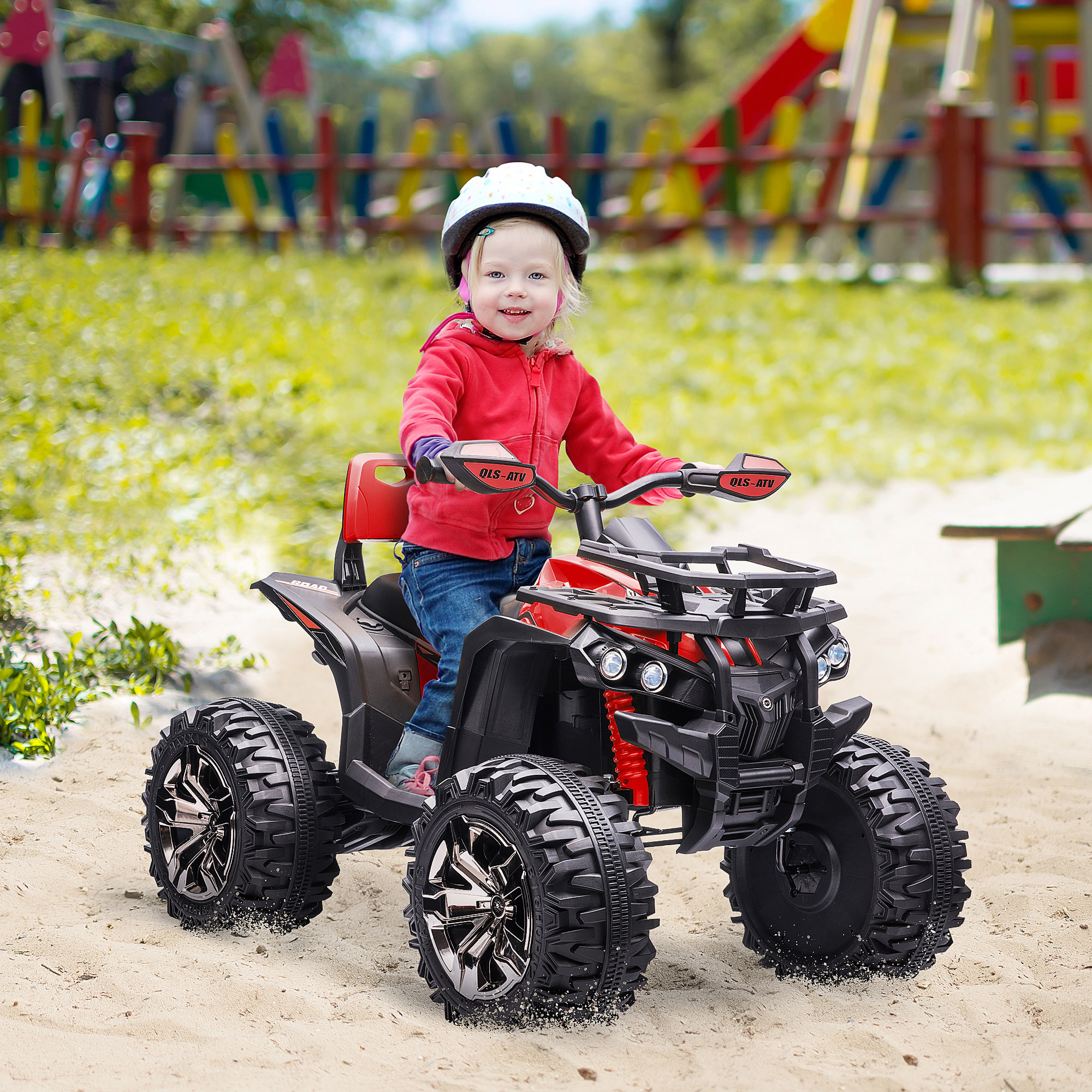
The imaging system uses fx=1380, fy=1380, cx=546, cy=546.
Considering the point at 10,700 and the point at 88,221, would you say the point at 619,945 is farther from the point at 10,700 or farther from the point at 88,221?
the point at 88,221

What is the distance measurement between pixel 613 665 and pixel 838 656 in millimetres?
535

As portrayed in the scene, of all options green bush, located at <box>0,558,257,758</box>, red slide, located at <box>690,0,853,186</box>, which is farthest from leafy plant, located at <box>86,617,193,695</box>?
red slide, located at <box>690,0,853,186</box>

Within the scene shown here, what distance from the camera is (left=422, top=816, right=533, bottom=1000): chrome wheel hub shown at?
2.63 m

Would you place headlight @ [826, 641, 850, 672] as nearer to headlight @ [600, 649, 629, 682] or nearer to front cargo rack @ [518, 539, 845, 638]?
front cargo rack @ [518, 539, 845, 638]

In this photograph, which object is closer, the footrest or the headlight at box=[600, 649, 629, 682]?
the headlight at box=[600, 649, 629, 682]

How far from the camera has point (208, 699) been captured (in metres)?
4.82

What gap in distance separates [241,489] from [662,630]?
16.1 ft

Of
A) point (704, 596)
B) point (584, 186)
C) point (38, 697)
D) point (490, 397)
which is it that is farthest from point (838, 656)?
point (584, 186)

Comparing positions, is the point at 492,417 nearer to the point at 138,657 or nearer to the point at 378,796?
the point at 378,796

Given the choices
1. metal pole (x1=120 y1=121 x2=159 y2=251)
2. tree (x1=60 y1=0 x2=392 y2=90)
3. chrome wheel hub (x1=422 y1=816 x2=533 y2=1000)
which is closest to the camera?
chrome wheel hub (x1=422 y1=816 x2=533 y2=1000)

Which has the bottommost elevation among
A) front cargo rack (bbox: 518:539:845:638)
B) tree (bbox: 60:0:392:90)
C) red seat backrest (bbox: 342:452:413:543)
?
front cargo rack (bbox: 518:539:845:638)

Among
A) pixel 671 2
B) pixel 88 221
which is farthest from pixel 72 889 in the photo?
pixel 671 2

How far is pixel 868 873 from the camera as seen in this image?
113 inches

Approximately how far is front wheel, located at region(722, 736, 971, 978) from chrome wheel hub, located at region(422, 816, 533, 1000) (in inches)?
27.2
